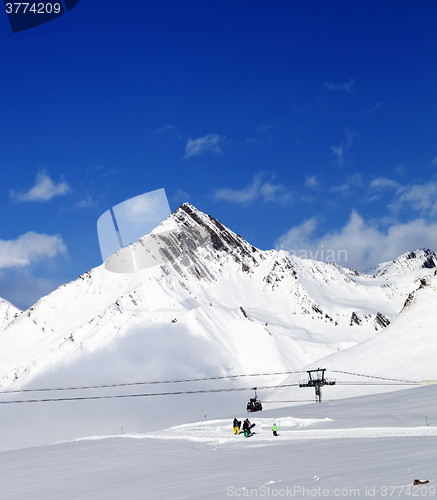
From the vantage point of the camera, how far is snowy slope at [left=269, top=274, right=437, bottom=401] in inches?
2942

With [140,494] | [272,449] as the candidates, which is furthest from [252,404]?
[140,494]

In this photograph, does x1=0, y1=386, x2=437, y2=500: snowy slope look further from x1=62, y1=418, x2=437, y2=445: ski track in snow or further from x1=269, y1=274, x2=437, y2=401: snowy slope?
x1=269, y1=274, x2=437, y2=401: snowy slope

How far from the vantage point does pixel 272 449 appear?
74.0 feet

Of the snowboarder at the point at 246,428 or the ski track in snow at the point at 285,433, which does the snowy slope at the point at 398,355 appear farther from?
the snowboarder at the point at 246,428

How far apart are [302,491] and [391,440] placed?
8821mm

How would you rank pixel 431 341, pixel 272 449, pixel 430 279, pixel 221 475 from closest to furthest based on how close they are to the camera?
pixel 221 475 < pixel 272 449 < pixel 431 341 < pixel 430 279

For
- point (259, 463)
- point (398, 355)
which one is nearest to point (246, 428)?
point (259, 463)

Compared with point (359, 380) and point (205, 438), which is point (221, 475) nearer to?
point (205, 438)

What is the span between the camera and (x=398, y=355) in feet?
265

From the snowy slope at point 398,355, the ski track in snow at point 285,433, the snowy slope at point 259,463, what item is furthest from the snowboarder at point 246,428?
the snowy slope at point 398,355

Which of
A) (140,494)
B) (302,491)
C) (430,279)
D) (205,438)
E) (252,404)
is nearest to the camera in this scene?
(302,491)

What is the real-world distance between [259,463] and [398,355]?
68097 mm

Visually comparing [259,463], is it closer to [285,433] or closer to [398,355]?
[285,433]

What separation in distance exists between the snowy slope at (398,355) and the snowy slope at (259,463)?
43.5 metres
